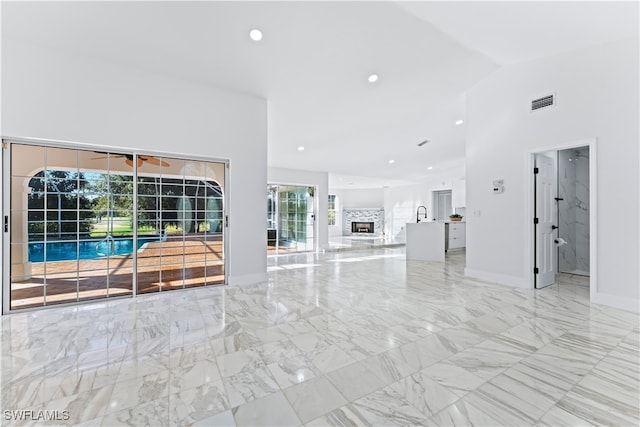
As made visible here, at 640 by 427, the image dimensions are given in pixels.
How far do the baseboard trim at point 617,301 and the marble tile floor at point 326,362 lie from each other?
0.45 ft

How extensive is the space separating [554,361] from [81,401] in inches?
123

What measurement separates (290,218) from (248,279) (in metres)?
4.30

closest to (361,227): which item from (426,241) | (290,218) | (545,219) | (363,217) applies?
(363,217)

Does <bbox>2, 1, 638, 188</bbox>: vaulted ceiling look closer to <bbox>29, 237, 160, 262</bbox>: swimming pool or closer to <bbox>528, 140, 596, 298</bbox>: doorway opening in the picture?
<bbox>528, 140, 596, 298</bbox>: doorway opening

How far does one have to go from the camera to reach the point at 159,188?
12.4ft

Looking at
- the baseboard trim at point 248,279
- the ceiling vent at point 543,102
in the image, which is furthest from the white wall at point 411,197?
the baseboard trim at point 248,279

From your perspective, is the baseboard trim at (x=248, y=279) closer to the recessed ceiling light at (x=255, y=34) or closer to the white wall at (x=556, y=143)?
the recessed ceiling light at (x=255, y=34)

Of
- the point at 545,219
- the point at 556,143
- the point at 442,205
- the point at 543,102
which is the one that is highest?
the point at 543,102

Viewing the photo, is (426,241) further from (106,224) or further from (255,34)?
(106,224)

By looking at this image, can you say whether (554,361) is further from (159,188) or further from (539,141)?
(159,188)

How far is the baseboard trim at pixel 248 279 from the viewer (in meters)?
4.09

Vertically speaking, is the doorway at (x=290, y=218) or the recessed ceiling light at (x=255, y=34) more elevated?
the recessed ceiling light at (x=255, y=34)

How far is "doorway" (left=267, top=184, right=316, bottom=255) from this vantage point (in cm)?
809

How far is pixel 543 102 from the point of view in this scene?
12.4ft
